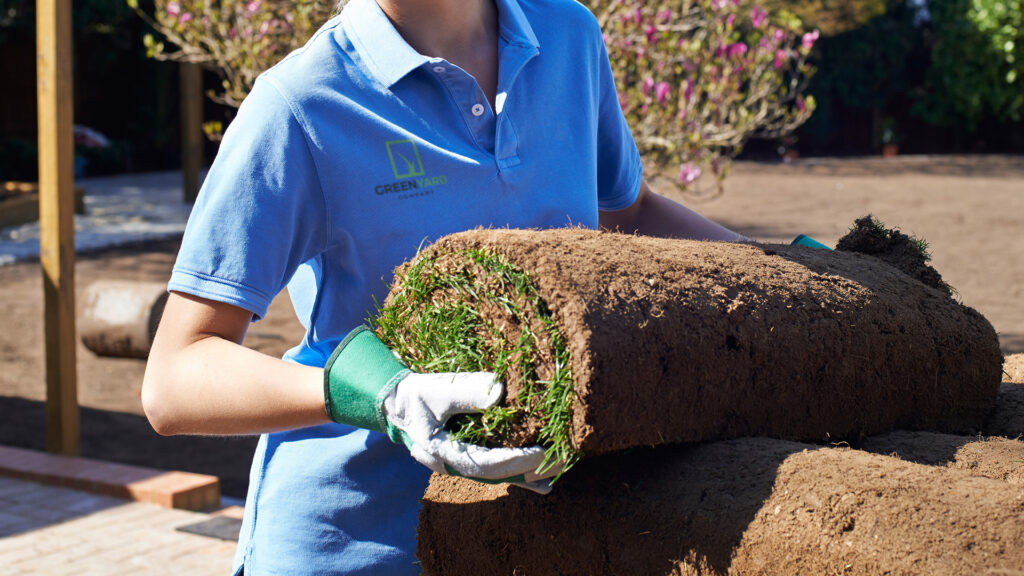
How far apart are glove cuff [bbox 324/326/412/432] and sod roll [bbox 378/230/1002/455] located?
68 millimetres

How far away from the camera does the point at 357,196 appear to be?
4.87ft

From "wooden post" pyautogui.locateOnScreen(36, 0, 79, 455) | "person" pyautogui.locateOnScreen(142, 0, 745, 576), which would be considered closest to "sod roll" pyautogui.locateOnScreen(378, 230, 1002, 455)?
"person" pyautogui.locateOnScreen(142, 0, 745, 576)

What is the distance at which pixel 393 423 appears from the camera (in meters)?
1.25

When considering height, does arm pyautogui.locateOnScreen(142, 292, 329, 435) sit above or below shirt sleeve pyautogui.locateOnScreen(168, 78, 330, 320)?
below

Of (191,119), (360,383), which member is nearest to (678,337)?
(360,383)

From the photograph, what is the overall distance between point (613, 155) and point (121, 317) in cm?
578

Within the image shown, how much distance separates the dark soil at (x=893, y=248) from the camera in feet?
5.91

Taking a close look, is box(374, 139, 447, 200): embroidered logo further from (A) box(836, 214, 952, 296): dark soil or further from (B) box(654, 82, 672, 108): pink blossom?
(B) box(654, 82, 672, 108): pink blossom

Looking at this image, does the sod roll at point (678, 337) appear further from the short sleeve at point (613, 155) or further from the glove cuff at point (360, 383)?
the short sleeve at point (613, 155)

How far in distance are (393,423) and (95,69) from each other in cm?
2068

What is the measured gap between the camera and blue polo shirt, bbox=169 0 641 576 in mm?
1432

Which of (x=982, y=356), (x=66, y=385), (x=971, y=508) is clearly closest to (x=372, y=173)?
(x=971, y=508)

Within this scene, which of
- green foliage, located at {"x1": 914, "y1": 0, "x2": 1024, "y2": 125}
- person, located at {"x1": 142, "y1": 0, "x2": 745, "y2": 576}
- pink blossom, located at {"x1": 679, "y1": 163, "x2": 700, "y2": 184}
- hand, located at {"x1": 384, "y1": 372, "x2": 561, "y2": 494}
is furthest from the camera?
green foliage, located at {"x1": 914, "y1": 0, "x2": 1024, "y2": 125}

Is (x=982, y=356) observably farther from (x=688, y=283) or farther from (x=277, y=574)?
(x=277, y=574)
